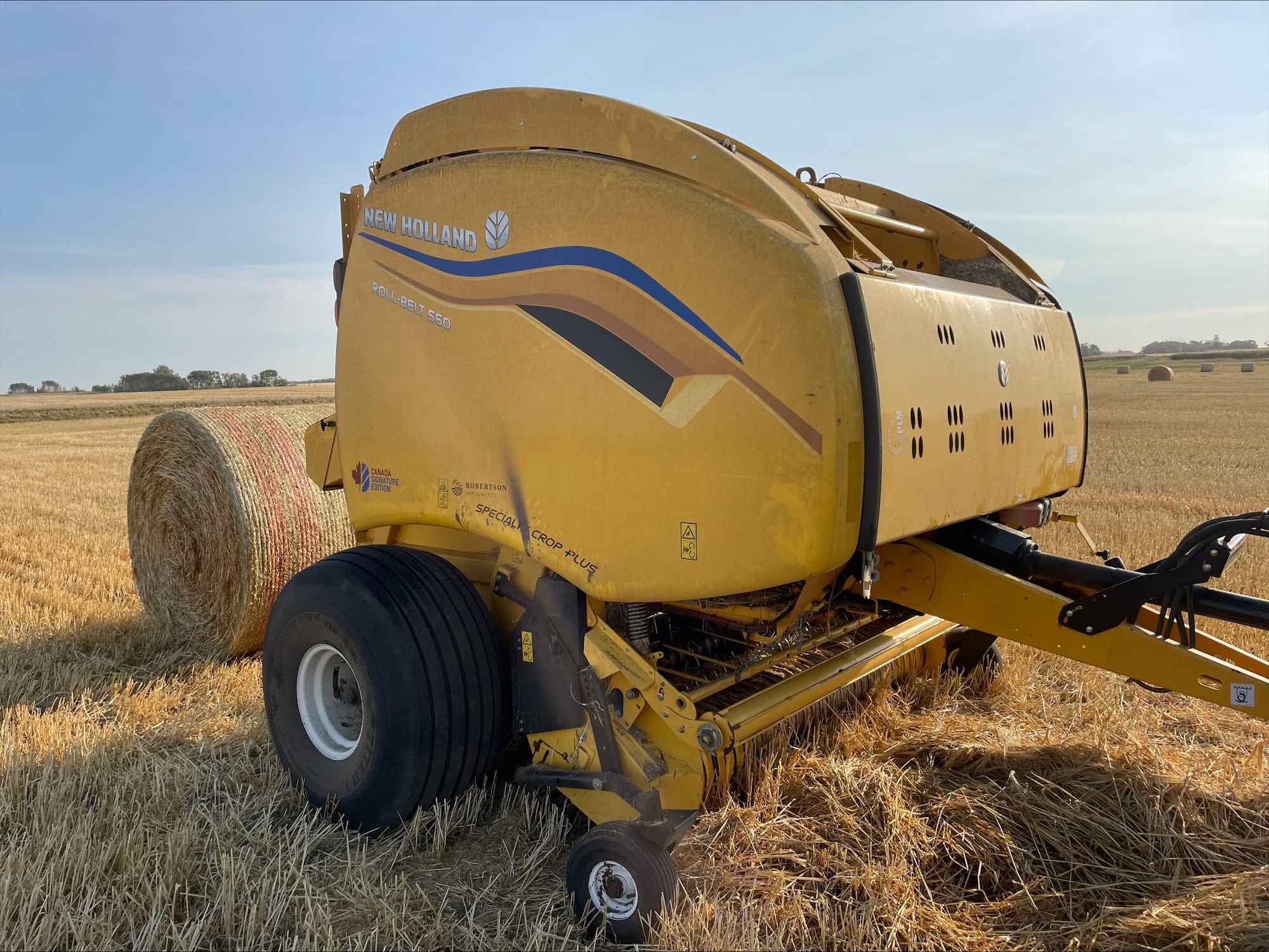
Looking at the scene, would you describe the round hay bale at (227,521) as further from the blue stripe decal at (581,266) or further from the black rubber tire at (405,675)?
the blue stripe decal at (581,266)

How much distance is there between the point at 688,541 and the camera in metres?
2.80

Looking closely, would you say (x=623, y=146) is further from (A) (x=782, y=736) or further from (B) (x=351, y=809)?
(B) (x=351, y=809)

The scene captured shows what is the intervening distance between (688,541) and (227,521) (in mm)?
3621

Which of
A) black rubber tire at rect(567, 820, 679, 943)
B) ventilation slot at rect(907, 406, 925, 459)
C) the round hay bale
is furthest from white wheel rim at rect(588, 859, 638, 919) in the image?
the round hay bale

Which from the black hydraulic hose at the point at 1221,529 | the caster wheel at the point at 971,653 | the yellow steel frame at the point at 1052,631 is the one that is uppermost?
the black hydraulic hose at the point at 1221,529

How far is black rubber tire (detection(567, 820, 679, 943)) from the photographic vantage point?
2691 mm

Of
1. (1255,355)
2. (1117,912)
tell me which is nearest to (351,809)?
(1117,912)

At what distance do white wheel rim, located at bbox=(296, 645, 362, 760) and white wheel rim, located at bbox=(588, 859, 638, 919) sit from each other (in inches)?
48.0

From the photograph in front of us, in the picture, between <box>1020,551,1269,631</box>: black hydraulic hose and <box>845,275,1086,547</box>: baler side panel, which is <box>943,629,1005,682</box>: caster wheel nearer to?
<box>845,275,1086,547</box>: baler side panel

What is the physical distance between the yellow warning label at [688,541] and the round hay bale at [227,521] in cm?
341

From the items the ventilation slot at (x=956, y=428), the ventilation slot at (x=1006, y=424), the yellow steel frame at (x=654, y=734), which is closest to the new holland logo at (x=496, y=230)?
the yellow steel frame at (x=654, y=734)

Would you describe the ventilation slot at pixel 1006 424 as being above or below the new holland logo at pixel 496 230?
below

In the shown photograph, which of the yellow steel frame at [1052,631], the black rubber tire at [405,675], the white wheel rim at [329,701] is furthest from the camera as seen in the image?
the white wheel rim at [329,701]

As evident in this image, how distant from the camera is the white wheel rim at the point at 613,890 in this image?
8.98ft
